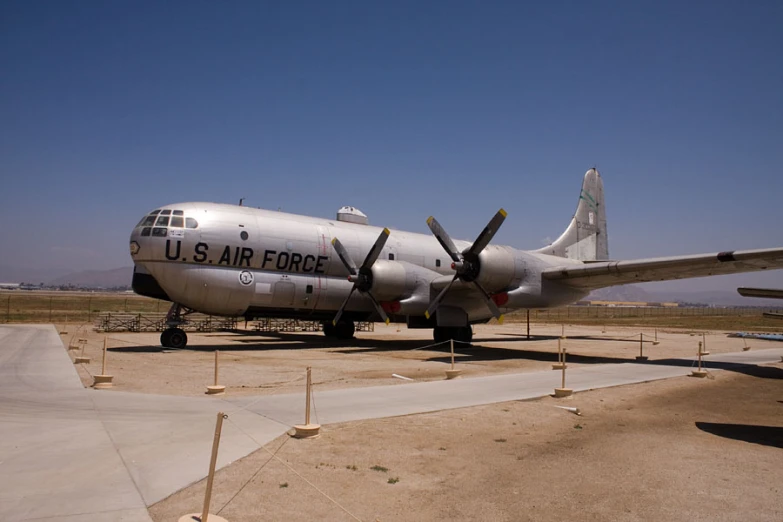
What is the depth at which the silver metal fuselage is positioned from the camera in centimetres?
2144

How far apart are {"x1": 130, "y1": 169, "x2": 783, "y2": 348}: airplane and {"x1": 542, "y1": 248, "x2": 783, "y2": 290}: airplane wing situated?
4cm

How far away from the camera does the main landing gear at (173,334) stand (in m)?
22.2

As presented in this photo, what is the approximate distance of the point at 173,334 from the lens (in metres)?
22.4

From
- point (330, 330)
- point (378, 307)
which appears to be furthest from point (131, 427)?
point (330, 330)

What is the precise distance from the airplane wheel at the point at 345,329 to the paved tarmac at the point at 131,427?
13897mm

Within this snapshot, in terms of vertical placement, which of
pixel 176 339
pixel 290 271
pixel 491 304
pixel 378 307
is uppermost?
pixel 290 271

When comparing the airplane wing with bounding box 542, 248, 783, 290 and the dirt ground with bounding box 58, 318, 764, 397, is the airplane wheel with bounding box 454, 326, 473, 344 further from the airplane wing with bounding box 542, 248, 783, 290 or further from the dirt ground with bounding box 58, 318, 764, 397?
the airplane wing with bounding box 542, 248, 783, 290

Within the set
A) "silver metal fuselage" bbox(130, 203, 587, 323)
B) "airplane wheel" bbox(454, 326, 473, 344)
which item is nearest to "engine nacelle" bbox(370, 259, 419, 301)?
"silver metal fuselage" bbox(130, 203, 587, 323)

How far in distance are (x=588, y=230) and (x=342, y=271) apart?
15.7 m

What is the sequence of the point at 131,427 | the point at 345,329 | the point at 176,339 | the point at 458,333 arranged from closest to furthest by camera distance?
1. the point at 131,427
2. the point at 176,339
3. the point at 458,333
4. the point at 345,329

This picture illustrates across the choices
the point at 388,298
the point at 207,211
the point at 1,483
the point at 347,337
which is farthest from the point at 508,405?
the point at 347,337

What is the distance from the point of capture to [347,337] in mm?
29562

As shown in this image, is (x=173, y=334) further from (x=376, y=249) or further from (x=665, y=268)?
(x=665, y=268)

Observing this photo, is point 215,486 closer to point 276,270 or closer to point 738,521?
point 738,521
